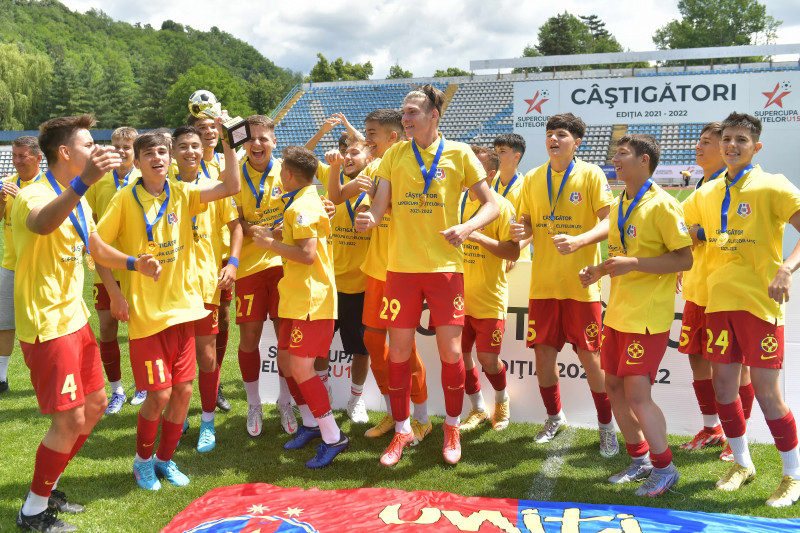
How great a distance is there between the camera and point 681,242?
162 inches

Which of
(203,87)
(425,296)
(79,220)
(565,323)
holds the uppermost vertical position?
(203,87)

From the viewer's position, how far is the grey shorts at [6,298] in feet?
19.6

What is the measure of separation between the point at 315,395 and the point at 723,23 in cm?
8662

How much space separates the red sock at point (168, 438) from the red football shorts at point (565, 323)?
2.74 meters

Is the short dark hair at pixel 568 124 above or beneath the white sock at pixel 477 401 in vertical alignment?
above

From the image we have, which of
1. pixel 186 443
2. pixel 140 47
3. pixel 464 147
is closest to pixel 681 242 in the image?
pixel 464 147

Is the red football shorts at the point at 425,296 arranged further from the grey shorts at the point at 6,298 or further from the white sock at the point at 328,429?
the grey shorts at the point at 6,298

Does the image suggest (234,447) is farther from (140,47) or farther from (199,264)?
(140,47)

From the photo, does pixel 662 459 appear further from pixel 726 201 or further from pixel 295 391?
pixel 295 391

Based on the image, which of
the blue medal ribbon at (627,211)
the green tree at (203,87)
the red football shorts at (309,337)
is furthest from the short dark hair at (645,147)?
the green tree at (203,87)

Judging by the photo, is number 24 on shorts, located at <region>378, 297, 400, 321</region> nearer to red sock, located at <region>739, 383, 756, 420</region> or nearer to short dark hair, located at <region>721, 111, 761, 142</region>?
short dark hair, located at <region>721, 111, 761, 142</region>

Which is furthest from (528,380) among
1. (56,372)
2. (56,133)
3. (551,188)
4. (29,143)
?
(29,143)

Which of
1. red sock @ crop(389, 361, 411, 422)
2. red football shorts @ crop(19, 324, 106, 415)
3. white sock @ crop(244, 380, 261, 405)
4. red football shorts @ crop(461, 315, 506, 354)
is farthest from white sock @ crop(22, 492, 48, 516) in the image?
red football shorts @ crop(461, 315, 506, 354)

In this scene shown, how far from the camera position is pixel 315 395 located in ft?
15.6
